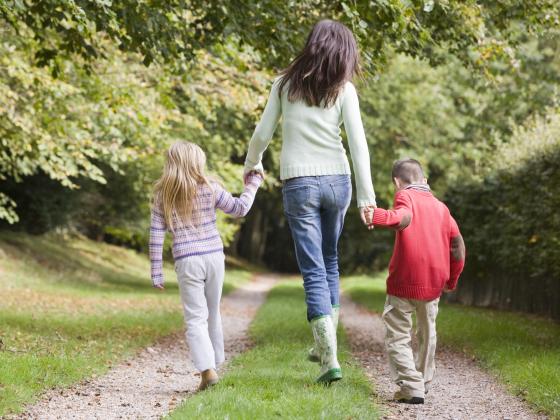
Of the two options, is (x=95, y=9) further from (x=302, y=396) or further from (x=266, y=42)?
→ (x=302, y=396)

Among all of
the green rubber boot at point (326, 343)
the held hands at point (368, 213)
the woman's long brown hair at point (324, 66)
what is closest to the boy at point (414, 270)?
the held hands at point (368, 213)

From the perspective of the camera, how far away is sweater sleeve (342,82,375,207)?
5.46 m

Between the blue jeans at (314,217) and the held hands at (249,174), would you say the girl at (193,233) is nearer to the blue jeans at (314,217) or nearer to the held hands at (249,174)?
the held hands at (249,174)

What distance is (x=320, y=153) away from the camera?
18.4ft

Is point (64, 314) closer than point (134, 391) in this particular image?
No

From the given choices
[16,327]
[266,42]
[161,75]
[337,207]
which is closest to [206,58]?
[161,75]

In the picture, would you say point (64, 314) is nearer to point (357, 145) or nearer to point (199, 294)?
point (199, 294)

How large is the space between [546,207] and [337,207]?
9.32 meters

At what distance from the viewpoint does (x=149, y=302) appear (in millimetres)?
17766

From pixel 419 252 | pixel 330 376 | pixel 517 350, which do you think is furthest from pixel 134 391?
pixel 517 350

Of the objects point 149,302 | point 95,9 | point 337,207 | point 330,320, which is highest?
point 95,9

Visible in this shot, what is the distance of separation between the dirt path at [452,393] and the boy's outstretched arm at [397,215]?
1282mm

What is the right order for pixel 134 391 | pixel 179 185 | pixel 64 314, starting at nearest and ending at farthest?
pixel 179 185 → pixel 134 391 → pixel 64 314

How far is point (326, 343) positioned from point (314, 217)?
2.90ft
